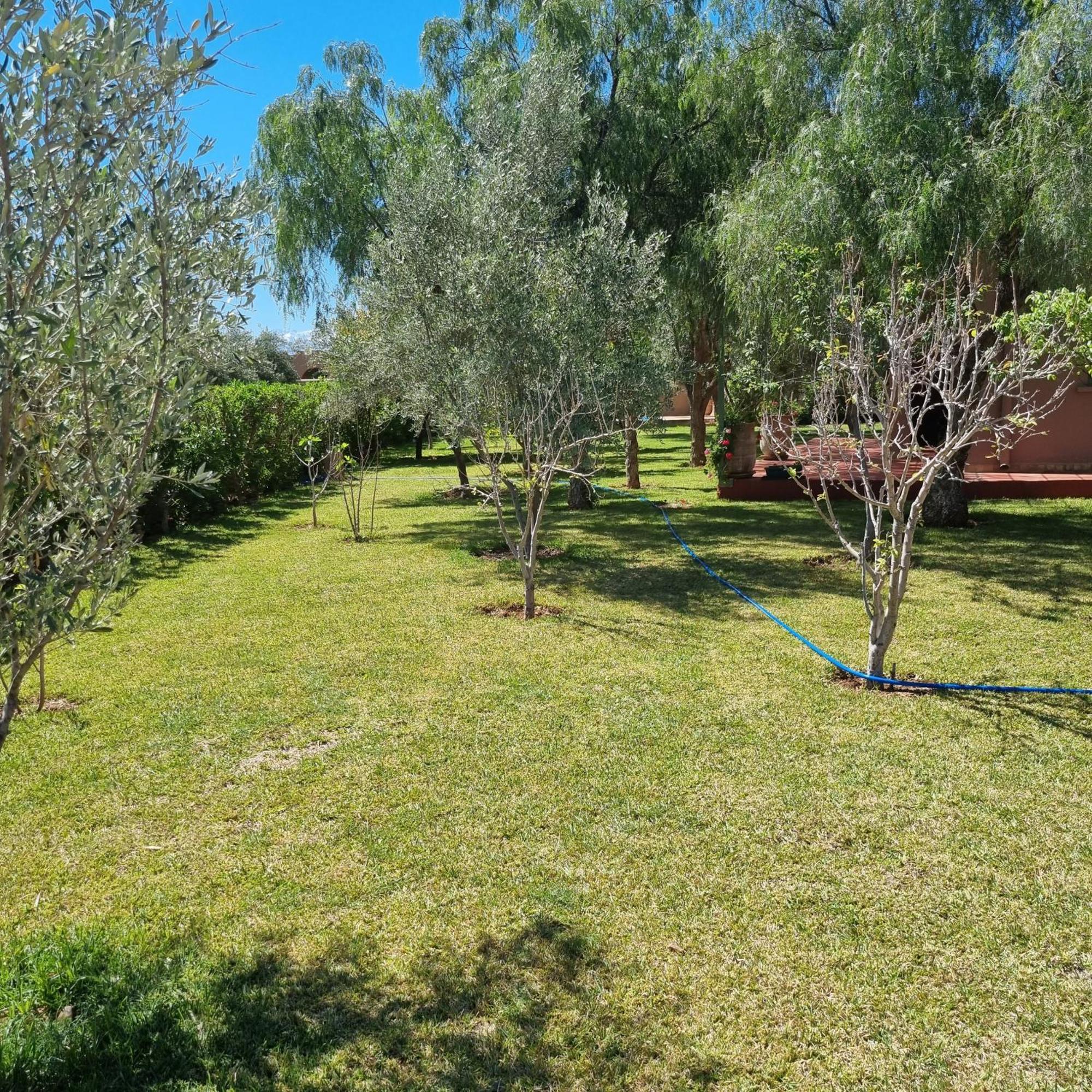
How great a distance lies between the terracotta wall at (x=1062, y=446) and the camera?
14969 mm

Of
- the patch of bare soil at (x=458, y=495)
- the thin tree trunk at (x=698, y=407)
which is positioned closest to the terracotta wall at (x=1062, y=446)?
the thin tree trunk at (x=698, y=407)

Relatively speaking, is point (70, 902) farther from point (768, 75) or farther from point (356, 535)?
point (768, 75)

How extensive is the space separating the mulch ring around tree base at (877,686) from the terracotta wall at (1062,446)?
409 inches

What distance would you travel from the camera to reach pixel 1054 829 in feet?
13.7

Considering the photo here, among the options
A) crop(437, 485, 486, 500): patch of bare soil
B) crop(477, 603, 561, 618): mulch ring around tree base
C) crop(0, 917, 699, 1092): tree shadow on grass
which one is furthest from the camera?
crop(437, 485, 486, 500): patch of bare soil

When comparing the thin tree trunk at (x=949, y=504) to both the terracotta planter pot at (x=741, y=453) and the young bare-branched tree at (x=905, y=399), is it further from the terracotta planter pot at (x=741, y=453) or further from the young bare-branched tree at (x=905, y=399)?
the young bare-branched tree at (x=905, y=399)

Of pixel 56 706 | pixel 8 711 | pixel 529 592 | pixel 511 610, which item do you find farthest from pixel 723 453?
pixel 8 711

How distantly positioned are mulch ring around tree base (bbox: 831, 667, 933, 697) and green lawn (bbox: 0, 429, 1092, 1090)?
5.5 inches

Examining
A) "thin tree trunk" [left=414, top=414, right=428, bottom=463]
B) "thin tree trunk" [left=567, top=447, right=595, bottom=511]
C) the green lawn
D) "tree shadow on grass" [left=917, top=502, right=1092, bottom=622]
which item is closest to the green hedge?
"thin tree trunk" [left=567, top=447, right=595, bottom=511]

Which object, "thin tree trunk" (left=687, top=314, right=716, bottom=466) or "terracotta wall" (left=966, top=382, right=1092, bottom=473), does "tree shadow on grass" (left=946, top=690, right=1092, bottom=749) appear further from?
"thin tree trunk" (left=687, top=314, right=716, bottom=466)

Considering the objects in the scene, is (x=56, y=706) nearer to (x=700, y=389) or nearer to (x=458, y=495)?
(x=458, y=495)

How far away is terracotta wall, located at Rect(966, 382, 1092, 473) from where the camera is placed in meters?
15.0

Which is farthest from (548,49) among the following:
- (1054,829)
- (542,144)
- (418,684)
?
(1054,829)

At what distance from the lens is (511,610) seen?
8.56 metres
